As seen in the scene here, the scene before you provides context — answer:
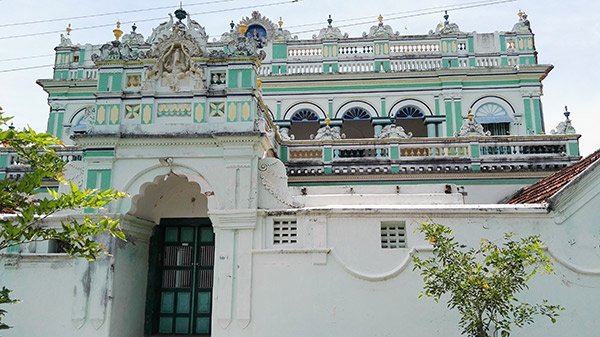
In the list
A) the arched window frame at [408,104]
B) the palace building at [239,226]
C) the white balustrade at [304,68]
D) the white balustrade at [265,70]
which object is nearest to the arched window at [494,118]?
the arched window frame at [408,104]

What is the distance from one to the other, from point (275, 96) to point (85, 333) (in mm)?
13023

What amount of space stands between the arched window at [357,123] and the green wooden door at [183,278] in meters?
10.2

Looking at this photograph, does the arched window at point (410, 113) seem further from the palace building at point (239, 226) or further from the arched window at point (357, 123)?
the palace building at point (239, 226)

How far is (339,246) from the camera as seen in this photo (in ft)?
29.2

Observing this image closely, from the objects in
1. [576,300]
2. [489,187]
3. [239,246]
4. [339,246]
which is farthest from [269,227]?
[489,187]

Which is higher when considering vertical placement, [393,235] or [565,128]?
[565,128]

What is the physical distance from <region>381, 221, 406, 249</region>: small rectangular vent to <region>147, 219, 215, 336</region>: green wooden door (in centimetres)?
388

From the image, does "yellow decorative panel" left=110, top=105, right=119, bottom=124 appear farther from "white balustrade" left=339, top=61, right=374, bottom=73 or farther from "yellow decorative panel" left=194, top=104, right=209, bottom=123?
"white balustrade" left=339, top=61, right=374, bottom=73

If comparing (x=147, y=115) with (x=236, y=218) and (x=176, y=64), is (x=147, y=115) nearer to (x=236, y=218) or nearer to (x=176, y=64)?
(x=176, y=64)

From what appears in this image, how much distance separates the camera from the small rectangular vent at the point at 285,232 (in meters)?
9.09

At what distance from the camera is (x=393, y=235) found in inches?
355

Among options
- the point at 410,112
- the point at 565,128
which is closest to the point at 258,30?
the point at 410,112

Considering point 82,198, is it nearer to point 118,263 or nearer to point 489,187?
point 118,263

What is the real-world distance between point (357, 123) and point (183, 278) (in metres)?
11.9
